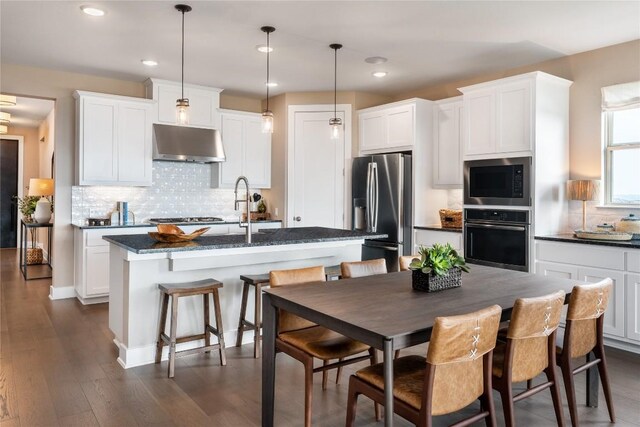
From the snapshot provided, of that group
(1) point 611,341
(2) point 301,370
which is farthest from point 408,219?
(2) point 301,370

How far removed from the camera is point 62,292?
545 cm

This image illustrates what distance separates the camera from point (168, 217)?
6.14m

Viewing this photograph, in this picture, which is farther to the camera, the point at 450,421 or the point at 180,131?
the point at 180,131

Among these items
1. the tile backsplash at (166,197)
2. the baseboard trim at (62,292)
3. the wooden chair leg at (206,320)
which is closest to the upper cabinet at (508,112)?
the wooden chair leg at (206,320)

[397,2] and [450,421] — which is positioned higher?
[397,2]

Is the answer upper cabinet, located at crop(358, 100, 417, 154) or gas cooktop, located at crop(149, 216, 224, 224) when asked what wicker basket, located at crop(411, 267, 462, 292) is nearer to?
upper cabinet, located at crop(358, 100, 417, 154)

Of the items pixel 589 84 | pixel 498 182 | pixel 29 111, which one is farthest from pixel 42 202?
pixel 589 84

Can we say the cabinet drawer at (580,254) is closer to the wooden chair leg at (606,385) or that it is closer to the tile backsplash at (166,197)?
the wooden chair leg at (606,385)

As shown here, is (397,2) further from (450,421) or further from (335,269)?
(450,421)

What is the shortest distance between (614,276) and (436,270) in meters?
2.19

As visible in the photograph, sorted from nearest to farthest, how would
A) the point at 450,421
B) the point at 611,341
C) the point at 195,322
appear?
the point at 450,421, the point at 195,322, the point at 611,341

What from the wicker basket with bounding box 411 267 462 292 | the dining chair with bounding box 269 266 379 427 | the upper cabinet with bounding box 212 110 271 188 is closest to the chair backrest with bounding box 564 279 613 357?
the wicker basket with bounding box 411 267 462 292

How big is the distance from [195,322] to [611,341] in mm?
3459

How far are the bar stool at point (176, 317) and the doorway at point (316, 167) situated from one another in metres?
2.86
